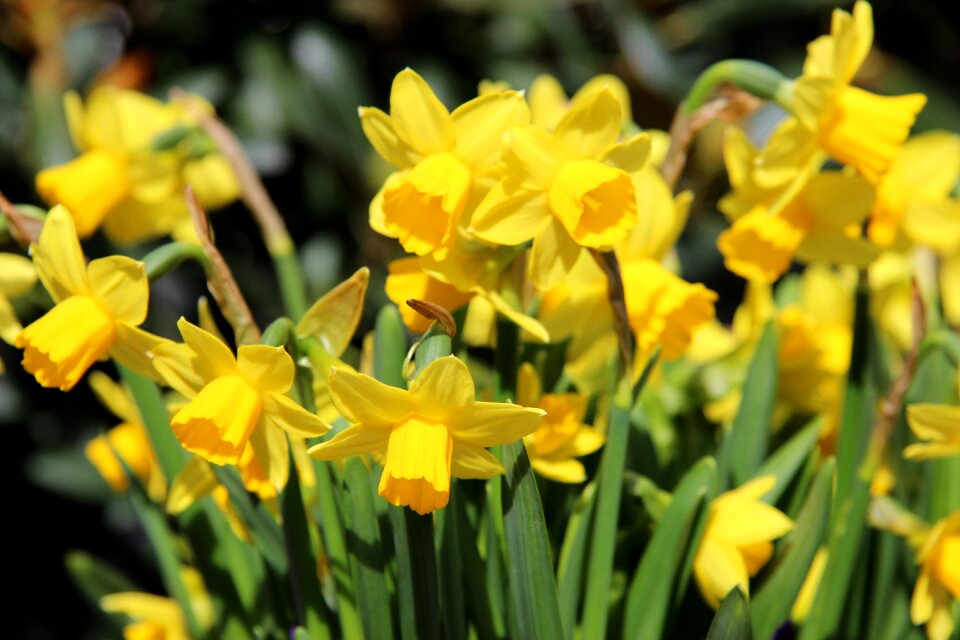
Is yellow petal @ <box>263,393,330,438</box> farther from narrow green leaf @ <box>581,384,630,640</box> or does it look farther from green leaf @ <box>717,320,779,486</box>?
green leaf @ <box>717,320,779,486</box>

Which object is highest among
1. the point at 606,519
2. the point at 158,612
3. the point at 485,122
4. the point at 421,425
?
the point at 485,122

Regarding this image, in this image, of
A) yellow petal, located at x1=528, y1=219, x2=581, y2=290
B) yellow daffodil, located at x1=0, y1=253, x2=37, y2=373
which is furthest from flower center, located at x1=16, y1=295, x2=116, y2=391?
yellow petal, located at x1=528, y1=219, x2=581, y2=290

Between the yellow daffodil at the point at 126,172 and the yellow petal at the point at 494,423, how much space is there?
0.36 meters

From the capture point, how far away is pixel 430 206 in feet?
1.59

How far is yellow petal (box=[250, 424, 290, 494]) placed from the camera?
0.50 metres

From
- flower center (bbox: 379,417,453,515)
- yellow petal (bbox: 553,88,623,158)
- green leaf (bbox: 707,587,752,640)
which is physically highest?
yellow petal (bbox: 553,88,623,158)

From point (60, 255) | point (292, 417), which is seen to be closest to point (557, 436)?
point (292, 417)

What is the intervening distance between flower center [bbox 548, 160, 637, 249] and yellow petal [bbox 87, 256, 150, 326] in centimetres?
20

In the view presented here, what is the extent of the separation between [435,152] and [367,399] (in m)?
0.14

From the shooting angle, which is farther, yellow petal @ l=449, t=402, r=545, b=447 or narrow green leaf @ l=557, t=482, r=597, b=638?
narrow green leaf @ l=557, t=482, r=597, b=638

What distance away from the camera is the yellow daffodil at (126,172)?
736mm

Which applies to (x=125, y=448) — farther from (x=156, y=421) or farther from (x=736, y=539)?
(x=736, y=539)

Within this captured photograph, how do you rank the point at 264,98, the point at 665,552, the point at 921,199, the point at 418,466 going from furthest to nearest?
the point at 264,98, the point at 921,199, the point at 665,552, the point at 418,466

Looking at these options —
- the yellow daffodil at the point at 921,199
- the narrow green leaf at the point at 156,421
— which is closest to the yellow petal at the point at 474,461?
the narrow green leaf at the point at 156,421
